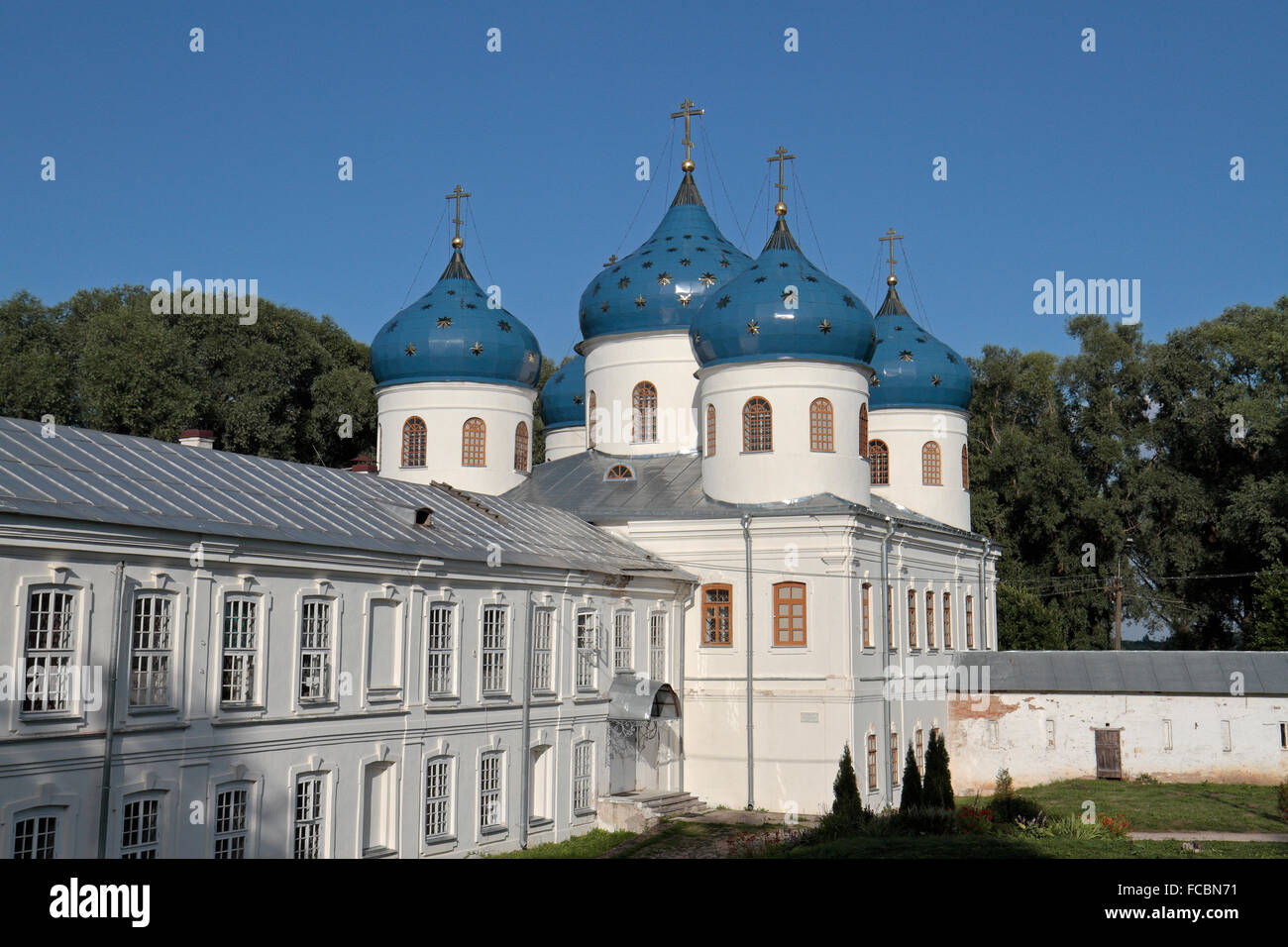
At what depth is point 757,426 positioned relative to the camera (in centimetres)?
2819

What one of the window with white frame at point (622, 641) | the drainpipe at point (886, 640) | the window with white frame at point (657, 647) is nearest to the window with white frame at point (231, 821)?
the window with white frame at point (622, 641)

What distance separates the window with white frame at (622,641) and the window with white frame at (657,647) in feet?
2.65

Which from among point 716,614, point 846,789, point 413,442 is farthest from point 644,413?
point 846,789

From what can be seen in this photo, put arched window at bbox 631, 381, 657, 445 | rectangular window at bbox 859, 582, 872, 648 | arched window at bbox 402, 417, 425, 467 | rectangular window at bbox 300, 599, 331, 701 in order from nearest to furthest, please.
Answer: rectangular window at bbox 300, 599, 331, 701 < rectangular window at bbox 859, 582, 872, 648 < arched window at bbox 631, 381, 657, 445 < arched window at bbox 402, 417, 425, 467

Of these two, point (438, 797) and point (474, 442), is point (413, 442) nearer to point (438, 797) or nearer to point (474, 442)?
point (474, 442)

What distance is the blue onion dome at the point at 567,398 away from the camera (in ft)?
129

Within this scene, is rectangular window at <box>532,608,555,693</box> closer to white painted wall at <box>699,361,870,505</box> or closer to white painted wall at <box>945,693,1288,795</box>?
white painted wall at <box>699,361,870,505</box>

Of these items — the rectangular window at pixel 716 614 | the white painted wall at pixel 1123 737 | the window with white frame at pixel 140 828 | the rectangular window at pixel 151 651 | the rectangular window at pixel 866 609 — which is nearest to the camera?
the window with white frame at pixel 140 828

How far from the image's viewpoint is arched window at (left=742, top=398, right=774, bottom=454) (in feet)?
91.9

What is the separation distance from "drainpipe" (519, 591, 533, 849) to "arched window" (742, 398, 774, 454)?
7.74 meters

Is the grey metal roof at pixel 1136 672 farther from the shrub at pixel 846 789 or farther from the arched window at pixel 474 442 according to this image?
the arched window at pixel 474 442

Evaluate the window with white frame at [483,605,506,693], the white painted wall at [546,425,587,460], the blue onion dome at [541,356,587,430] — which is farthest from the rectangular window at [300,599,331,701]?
the blue onion dome at [541,356,587,430]

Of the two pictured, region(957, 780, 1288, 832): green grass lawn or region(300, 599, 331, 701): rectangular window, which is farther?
region(957, 780, 1288, 832): green grass lawn
